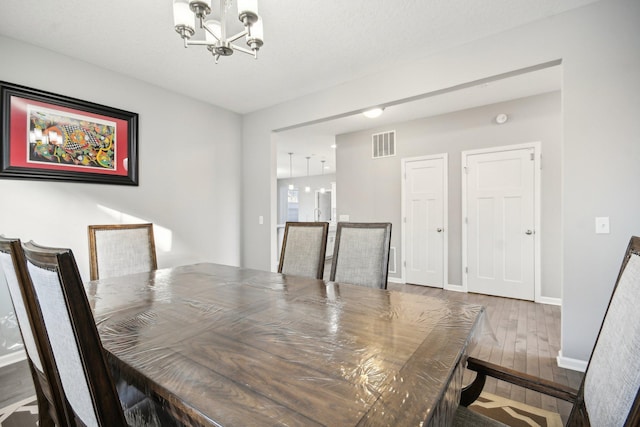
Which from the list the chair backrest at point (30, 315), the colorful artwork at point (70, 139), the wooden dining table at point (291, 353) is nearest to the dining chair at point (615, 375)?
the wooden dining table at point (291, 353)

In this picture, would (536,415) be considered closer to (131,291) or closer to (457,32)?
(131,291)

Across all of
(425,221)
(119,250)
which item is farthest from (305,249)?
(425,221)

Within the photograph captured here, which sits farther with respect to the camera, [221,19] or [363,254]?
[363,254]

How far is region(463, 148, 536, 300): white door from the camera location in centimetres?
360

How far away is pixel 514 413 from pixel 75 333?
210cm

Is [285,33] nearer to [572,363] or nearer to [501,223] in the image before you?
[572,363]

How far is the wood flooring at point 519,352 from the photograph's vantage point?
177 cm

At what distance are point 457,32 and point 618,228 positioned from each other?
1793 mm

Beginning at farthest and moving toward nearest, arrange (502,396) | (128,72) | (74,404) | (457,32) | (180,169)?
(180,169), (128,72), (457,32), (502,396), (74,404)

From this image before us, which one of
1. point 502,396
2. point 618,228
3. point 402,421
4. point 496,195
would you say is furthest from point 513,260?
point 402,421

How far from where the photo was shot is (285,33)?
220cm

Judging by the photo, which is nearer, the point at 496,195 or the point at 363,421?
the point at 363,421

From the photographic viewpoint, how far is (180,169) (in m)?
3.32

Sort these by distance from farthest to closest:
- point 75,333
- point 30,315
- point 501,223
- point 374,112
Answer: point 501,223 < point 374,112 < point 30,315 < point 75,333
